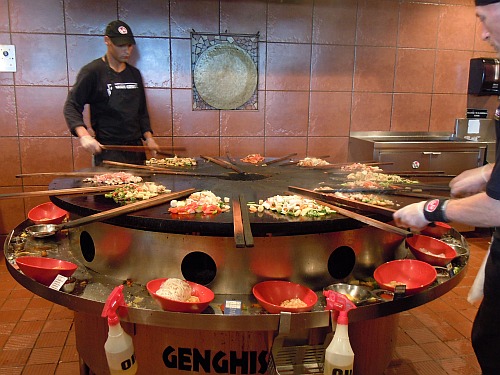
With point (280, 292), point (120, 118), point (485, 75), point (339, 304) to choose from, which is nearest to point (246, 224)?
point (280, 292)

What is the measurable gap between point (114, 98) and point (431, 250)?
3.07 m

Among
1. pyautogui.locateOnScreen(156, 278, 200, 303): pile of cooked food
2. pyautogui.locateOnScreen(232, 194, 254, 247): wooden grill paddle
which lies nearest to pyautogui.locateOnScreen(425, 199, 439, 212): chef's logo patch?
pyautogui.locateOnScreen(232, 194, 254, 247): wooden grill paddle

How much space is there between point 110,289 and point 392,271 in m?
1.44

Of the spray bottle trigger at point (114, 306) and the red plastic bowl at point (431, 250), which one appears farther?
the red plastic bowl at point (431, 250)

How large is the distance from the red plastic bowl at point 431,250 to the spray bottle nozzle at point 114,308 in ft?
5.29

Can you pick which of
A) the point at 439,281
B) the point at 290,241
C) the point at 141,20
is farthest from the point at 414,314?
the point at 141,20

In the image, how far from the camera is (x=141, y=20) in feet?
15.4

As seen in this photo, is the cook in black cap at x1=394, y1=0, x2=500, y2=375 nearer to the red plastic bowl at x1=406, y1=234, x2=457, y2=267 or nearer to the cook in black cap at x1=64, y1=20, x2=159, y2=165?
the red plastic bowl at x1=406, y1=234, x2=457, y2=267

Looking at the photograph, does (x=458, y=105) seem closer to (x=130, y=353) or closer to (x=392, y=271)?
(x=392, y=271)

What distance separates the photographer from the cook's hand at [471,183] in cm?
205

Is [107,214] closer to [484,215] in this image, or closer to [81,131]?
[484,215]

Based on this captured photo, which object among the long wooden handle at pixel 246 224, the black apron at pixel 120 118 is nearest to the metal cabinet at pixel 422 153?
the black apron at pixel 120 118

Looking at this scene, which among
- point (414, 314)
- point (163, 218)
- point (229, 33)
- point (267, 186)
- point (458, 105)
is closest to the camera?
point (163, 218)

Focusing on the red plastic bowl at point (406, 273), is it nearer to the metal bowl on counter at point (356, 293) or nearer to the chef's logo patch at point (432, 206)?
the metal bowl on counter at point (356, 293)
